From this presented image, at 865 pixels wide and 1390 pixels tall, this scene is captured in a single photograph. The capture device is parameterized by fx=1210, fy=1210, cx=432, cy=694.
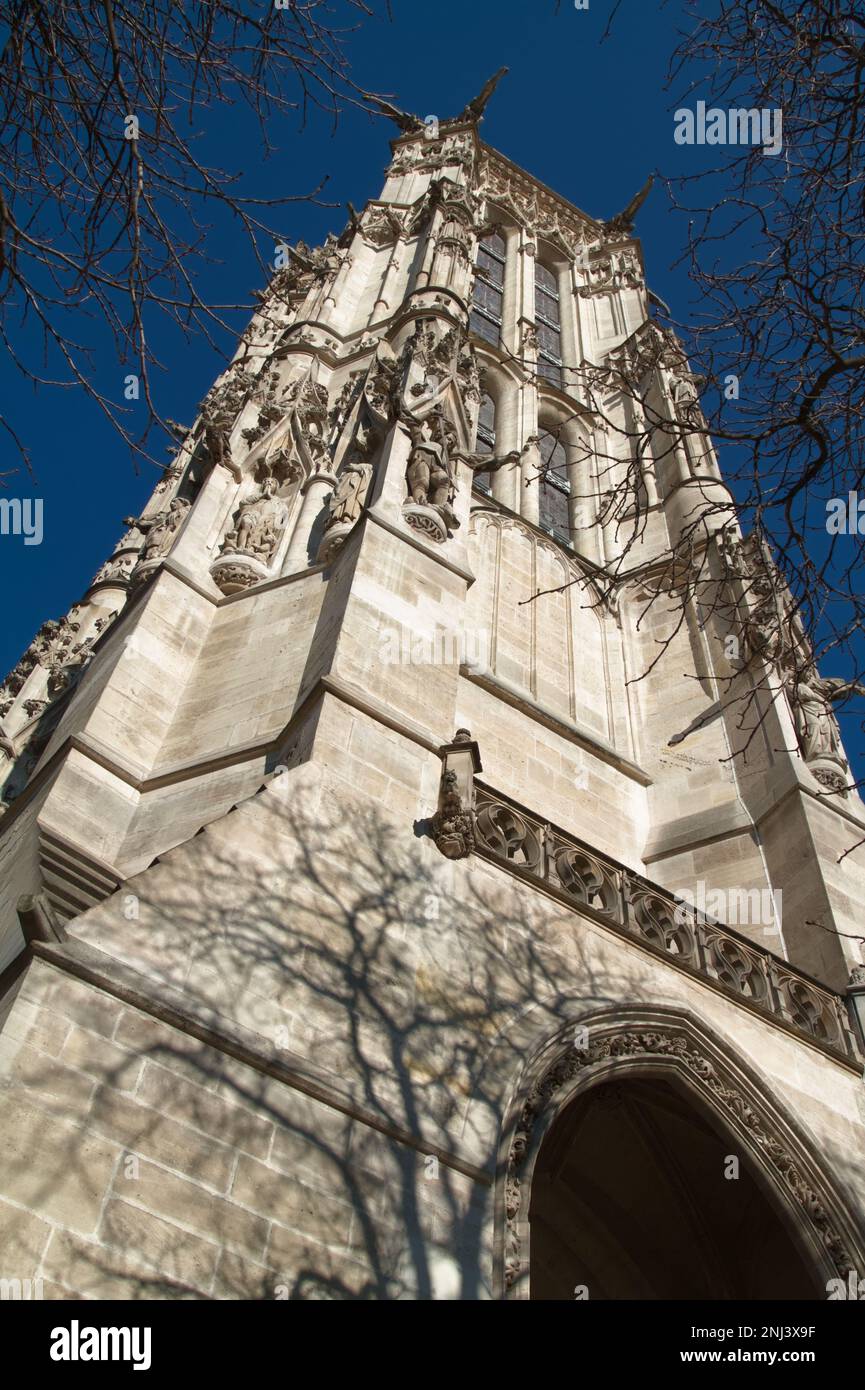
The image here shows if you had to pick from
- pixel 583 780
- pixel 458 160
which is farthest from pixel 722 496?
pixel 458 160

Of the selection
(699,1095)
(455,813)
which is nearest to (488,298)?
(455,813)

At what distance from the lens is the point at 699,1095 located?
8148 millimetres

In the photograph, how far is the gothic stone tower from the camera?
18.0 ft

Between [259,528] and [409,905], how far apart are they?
6415 mm

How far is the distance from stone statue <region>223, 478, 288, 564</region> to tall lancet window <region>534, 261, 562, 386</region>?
35.6 ft

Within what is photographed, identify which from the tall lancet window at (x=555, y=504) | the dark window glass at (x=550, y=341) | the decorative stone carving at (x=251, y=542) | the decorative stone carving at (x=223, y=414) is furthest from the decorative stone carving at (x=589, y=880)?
the dark window glass at (x=550, y=341)

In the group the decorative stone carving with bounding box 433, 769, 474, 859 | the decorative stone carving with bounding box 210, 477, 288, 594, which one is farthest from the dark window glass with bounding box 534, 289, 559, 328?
the decorative stone carving with bounding box 433, 769, 474, 859

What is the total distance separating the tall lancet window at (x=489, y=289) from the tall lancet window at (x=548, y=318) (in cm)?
87

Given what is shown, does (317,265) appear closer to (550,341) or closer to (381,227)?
(381,227)

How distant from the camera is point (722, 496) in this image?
18.2 metres

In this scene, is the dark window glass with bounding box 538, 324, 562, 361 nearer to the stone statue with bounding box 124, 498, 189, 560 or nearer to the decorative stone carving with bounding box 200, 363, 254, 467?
the decorative stone carving with bounding box 200, 363, 254, 467

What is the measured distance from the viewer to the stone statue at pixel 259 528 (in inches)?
490
